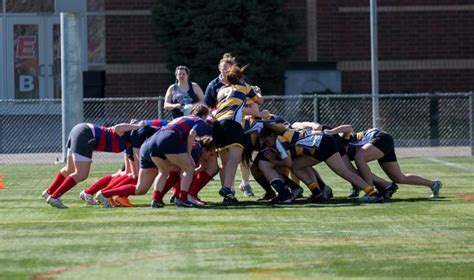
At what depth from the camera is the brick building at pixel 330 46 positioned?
33156mm

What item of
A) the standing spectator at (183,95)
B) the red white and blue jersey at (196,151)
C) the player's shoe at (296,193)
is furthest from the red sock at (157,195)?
the standing spectator at (183,95)

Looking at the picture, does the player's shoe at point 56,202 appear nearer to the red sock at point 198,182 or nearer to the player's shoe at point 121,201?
the player's shoe at point 121,201

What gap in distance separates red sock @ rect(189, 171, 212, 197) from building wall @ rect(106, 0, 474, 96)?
58.2 ft

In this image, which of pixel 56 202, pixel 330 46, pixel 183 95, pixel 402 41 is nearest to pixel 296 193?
pixel 56 202

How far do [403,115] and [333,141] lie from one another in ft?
48.0

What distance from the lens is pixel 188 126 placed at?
47.3ft

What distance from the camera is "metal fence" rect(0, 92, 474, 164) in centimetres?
2862

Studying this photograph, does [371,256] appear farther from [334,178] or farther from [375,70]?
[375,70]

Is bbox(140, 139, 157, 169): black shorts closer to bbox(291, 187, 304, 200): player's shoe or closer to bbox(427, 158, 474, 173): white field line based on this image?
bbox(291, 187, 304, 200): player's shoe

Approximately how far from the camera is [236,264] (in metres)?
9.83

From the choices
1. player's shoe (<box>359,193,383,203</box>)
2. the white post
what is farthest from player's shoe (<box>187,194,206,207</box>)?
the white post

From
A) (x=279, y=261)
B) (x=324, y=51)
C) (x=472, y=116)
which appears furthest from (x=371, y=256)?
A: (x=324, y=51)

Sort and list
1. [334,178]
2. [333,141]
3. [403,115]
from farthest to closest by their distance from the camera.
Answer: [403,115]
[334,178]
[333,141]

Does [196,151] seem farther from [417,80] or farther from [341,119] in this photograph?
[417,80]
